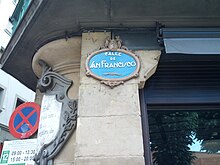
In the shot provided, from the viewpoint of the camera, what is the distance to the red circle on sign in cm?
412

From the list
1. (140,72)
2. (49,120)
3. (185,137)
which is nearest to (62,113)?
(49,120)

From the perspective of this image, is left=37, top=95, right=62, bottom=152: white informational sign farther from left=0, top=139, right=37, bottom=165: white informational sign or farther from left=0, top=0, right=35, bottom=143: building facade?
left=0, top=0, right=35, bottom=143: building facade

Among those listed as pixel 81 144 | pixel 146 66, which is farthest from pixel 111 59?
pixel 81 144

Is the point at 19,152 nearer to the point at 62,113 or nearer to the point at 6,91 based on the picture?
the point at 62,113

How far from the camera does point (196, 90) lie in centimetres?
382

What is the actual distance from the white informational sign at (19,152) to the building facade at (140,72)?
0.41m

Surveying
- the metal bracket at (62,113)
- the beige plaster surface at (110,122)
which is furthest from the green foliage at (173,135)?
the metal bracket at (62,113)

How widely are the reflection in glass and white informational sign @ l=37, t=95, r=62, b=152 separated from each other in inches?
57.5

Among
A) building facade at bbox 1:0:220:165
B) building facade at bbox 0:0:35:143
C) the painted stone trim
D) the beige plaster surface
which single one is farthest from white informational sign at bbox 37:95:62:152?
building facade at bbox 0:0:35:143

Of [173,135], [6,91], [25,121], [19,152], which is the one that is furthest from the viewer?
[6,91]

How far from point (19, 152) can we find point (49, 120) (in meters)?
0.78

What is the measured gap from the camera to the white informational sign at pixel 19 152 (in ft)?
12.3

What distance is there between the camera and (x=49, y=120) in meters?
3.70

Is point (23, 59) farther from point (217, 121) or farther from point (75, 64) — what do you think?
point (217, 121)
